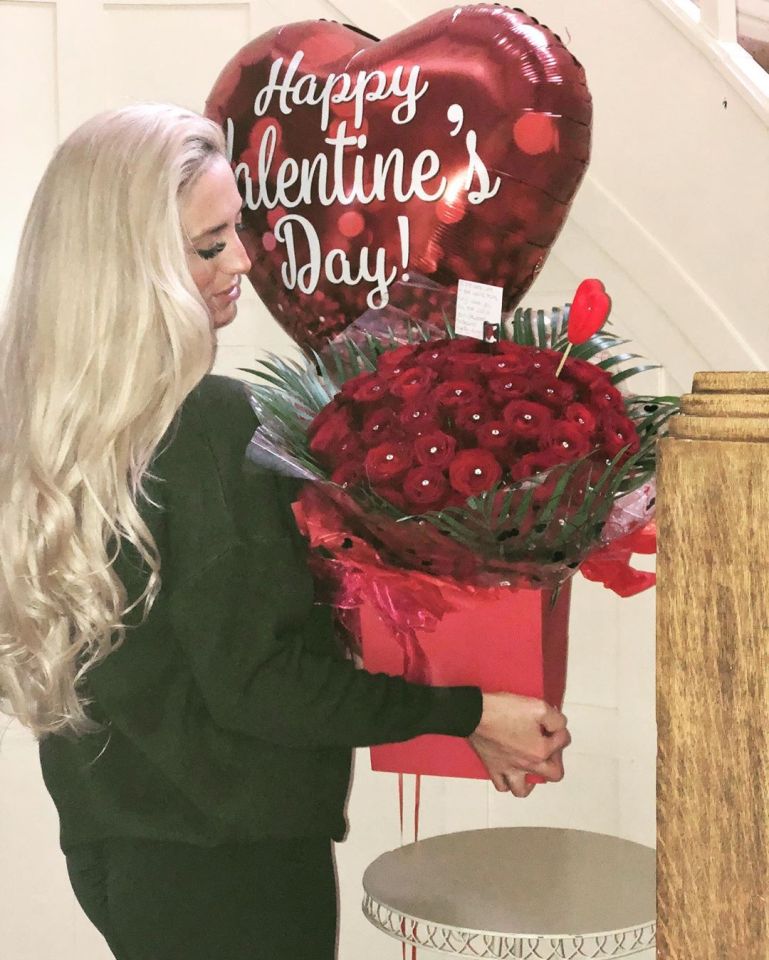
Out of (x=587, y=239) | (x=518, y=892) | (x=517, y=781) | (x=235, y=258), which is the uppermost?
(x=587, y=239)

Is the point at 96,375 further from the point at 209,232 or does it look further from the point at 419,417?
the point at 419,417

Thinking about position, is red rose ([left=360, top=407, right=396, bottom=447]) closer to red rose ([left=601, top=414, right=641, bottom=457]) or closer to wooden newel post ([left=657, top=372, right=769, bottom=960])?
red rose ([left=601, top=414, right=641, bottom=457])

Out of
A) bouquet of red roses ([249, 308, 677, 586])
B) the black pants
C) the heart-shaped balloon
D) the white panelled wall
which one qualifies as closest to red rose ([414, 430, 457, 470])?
bouquet of red roses ([249, 308, 677, 586])

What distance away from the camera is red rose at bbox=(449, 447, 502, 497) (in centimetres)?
94

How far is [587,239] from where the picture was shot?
193 cm

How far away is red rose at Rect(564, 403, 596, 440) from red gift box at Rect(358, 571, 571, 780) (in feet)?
0.60

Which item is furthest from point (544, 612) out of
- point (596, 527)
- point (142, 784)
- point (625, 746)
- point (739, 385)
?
point (625, 746)

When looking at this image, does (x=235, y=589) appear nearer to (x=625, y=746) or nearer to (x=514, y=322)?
(x=514, y=322)

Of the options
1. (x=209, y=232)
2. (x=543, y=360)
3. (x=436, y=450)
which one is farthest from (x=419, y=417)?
(x=209, y=232)

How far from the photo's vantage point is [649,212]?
6.08 ft

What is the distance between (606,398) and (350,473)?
0.79 ft

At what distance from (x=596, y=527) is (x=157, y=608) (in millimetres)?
434

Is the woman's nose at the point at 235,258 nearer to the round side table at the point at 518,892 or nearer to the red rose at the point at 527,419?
the red rose at the point at 527,419

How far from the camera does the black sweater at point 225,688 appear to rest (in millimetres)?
1050
